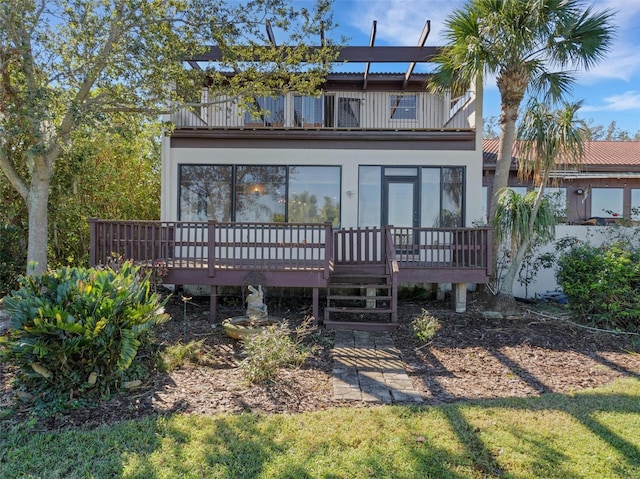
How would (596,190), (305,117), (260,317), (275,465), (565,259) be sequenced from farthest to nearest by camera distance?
1. (596,190)
2. (305,117)
3. (565,259)
4. (260,317)
5. (275,465)

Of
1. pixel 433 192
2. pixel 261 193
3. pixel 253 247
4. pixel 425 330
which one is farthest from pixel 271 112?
pixel 425 330

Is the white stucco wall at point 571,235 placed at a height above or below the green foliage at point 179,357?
above

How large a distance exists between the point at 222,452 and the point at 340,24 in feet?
25.4

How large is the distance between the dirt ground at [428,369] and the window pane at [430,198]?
7.84 feet

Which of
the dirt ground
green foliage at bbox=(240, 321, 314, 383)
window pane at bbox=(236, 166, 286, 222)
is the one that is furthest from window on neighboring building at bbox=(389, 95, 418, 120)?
green foliage at bbox=(240, 321, 314, 383)

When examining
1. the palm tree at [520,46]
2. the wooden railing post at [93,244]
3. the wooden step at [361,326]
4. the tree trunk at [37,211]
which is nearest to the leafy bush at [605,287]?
the palm tree at [520,46]

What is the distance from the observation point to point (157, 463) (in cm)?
272

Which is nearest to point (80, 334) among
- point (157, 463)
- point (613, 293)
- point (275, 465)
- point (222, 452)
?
point (157, 463)

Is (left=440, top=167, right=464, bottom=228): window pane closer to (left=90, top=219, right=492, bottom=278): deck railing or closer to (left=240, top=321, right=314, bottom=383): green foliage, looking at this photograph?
(left=90, top=219, right=492, bottom=278): deck railing

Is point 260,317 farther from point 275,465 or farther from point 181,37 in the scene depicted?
point 181,37

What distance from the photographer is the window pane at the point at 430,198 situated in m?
8.84

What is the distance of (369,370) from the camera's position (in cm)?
468

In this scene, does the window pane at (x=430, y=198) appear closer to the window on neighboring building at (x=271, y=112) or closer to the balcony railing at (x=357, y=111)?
the balcony railing at (x=357, y=111)

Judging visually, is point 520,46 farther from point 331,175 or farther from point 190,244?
point 190,244
